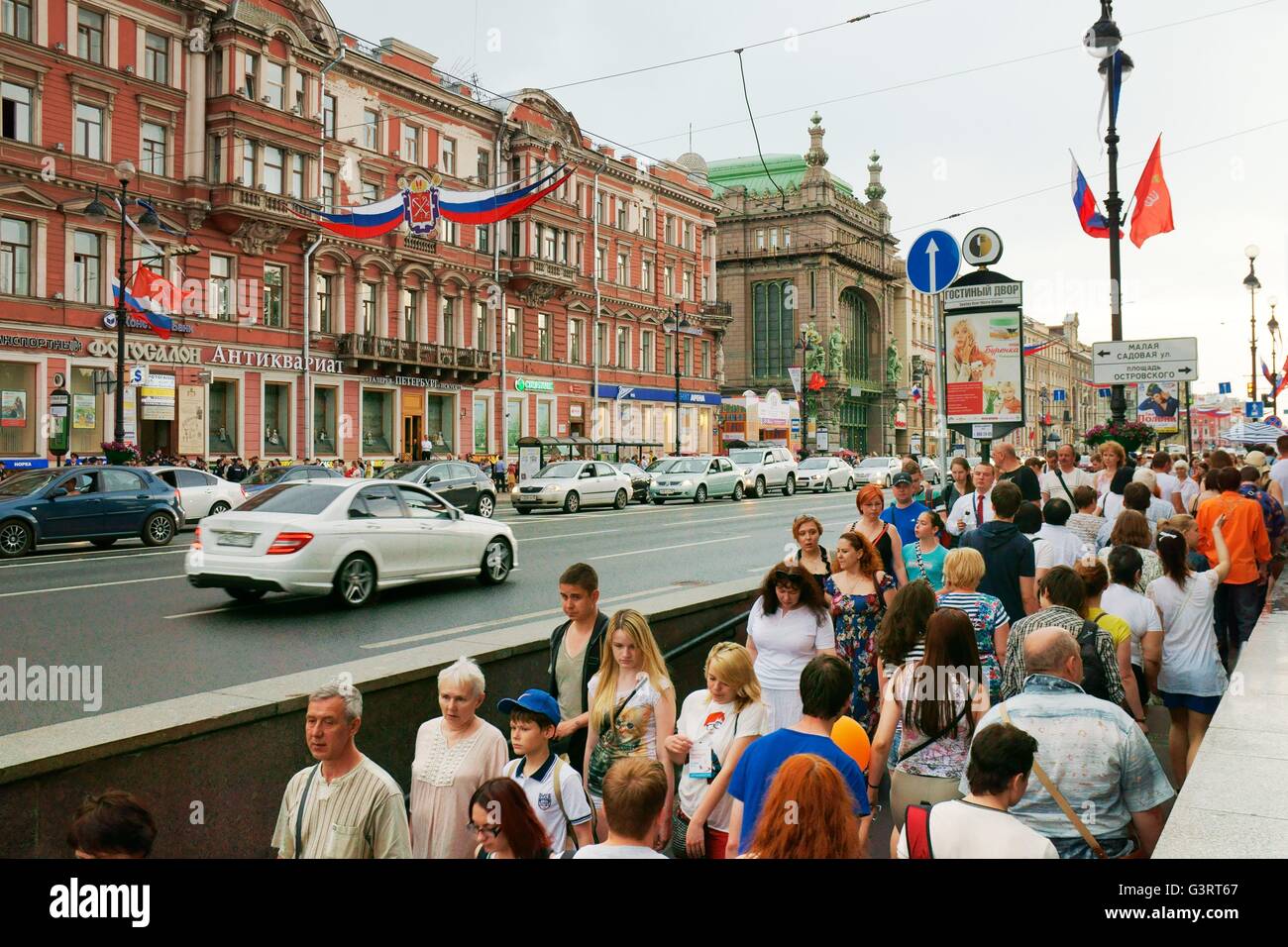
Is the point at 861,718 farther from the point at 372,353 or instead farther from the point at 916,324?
the point at 916,324

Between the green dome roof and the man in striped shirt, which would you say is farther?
the green dome roof

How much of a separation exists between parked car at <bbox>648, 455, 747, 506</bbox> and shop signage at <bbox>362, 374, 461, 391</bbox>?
40.7 feet

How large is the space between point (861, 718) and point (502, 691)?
2.23m

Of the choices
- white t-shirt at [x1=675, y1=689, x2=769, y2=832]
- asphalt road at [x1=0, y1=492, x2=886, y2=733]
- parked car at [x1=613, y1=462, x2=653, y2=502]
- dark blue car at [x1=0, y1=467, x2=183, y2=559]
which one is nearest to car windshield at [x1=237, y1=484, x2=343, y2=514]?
asphalt road at [x1=0, y1=492, x2=886, y2=733]

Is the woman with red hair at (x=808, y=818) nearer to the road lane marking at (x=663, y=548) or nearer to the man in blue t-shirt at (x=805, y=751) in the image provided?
the man in blue t-shirt at (x=805, y=751)

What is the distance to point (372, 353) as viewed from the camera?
135 feet

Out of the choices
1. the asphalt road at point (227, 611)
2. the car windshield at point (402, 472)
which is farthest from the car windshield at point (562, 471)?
the asphalt road at point (227, 611)

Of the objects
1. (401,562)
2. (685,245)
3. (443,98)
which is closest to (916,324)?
(685,245)

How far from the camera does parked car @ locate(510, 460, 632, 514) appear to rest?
3000 centimetres

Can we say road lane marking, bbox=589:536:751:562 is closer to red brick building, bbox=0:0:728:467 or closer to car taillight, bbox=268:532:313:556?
car taillight, bbox=268:532:313:556

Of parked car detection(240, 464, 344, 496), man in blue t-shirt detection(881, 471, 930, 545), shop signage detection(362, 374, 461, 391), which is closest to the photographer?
man in blue t-shirt detection(881, 471, 930, 545)

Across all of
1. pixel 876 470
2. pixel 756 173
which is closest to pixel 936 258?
pixel 876 470
